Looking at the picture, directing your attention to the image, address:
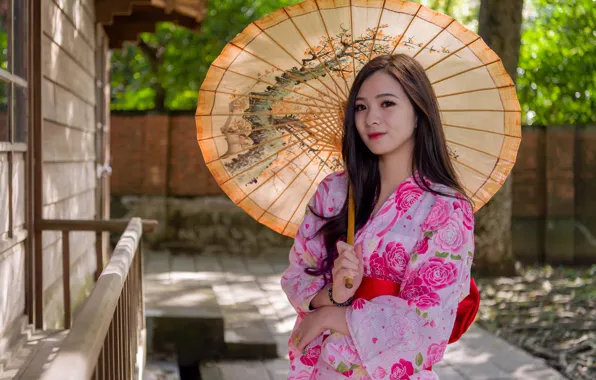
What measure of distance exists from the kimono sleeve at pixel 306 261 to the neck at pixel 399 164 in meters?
0.19

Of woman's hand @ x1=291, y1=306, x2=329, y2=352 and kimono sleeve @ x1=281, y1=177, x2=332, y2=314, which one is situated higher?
kimono sleeve @ x1=281, y1=177, x2=332, y2=314

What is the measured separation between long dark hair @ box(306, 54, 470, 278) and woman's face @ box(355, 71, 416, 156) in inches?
0.8

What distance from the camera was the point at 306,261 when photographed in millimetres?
2230

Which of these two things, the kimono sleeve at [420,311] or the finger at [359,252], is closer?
the kimono sleeve at [420,311]

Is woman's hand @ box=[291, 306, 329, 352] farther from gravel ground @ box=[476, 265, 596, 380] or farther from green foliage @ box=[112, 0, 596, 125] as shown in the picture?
green foliage @ box=[112, 0, 596, 125]

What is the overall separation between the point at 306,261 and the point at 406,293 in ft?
1.20

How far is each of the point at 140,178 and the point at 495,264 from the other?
4535mm

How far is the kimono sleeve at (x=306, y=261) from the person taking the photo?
217 centimetres

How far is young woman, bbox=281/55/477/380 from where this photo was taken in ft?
6.33

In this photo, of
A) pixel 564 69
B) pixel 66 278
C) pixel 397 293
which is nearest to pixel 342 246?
pixel 397 293

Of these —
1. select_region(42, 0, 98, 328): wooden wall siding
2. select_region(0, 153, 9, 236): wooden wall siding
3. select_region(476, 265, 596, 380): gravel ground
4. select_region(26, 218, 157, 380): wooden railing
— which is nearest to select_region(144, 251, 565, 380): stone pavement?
select_region(476, 265, 596, 380): gravel ground

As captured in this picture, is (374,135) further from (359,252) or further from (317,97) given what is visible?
(317,97)

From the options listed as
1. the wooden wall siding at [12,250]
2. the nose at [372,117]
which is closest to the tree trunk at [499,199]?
the wooden wall siding at [12,250]

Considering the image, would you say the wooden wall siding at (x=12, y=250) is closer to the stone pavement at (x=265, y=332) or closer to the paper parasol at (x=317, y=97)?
the paper parasol at (x=317, y=97)
